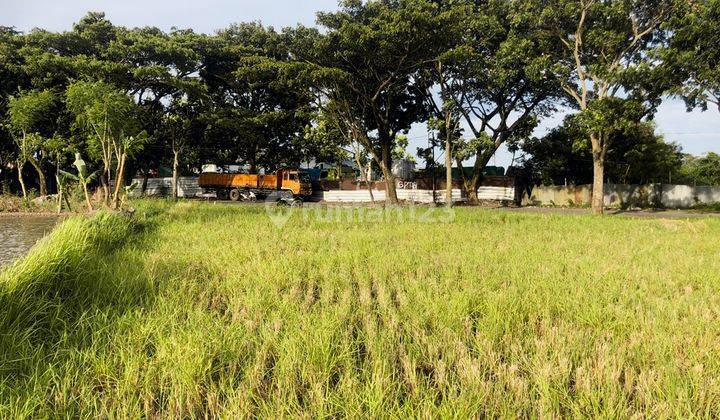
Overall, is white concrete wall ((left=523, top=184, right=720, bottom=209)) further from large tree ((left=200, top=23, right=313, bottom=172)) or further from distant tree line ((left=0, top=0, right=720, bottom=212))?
large tree ((left=200, top=23, right=313, bottom=172))

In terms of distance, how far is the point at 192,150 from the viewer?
81.7 feet

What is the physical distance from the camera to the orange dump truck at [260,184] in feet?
72.6

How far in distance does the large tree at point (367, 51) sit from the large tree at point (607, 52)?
15.2 ft

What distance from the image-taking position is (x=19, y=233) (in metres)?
6.84

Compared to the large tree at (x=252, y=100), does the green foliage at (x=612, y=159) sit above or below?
below

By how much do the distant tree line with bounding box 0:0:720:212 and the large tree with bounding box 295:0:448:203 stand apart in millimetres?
70

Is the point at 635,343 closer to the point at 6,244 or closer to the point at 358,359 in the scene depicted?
the point at 358,359

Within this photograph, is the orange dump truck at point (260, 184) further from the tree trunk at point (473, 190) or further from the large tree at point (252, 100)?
the tree trunk at point (473, 190)

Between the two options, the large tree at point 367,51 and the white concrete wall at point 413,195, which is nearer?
the large tree at point 367,51

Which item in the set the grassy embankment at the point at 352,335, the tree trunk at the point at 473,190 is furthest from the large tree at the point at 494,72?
the grassy embankment at the point at 352,335

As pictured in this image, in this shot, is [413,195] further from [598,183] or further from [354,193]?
[598,183]

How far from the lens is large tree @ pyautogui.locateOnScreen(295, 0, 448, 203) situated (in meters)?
14.5

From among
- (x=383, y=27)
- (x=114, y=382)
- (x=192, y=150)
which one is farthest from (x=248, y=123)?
(x=114, y=382)

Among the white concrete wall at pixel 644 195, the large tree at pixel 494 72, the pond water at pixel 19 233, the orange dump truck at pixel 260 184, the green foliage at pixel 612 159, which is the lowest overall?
the pond water at pixel 19 233
